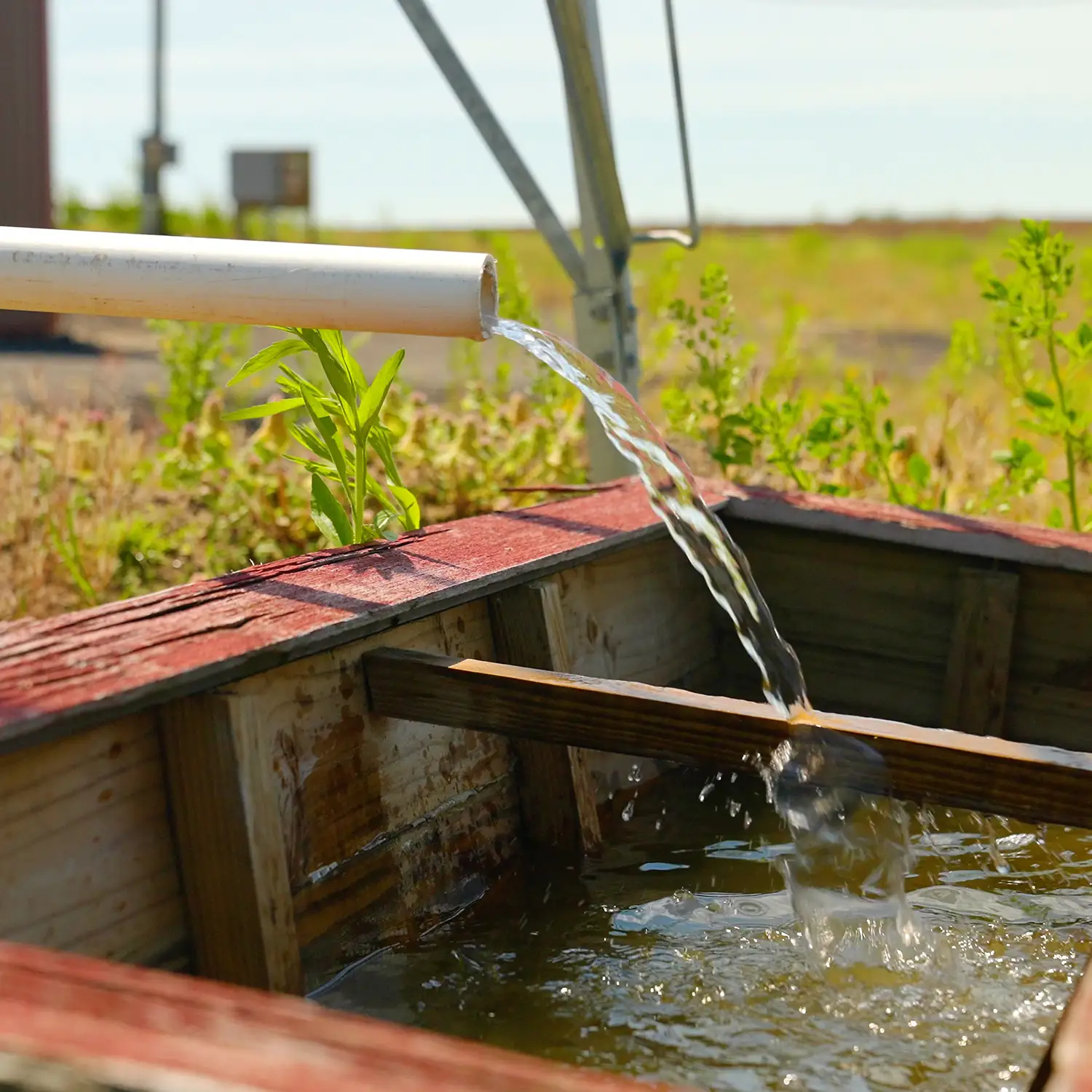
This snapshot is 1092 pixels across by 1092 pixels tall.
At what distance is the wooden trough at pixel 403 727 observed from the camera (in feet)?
4.68

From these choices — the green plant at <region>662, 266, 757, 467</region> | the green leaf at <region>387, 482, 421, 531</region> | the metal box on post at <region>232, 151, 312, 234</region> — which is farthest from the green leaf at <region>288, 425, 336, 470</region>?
the metal box on post at <region>232, 151, 312, 234</region>

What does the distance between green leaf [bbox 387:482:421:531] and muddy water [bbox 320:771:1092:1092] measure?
2.13 feet

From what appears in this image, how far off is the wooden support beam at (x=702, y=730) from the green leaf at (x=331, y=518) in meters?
0.58

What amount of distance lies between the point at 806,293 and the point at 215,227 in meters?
7.00

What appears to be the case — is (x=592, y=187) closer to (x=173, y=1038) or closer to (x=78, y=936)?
(x=78, y=936)

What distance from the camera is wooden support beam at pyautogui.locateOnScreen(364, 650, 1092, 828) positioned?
1561 millimetres

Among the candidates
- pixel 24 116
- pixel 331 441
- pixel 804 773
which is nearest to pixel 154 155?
pixel 24 116

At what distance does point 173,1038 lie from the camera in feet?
2.66

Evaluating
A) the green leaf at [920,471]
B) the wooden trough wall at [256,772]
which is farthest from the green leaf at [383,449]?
the green leaf at [920,471]

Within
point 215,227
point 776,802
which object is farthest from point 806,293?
point 776,802

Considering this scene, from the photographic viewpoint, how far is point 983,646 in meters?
2.51

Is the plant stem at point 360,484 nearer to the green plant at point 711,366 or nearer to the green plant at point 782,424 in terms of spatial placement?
the green plant at point 782,424

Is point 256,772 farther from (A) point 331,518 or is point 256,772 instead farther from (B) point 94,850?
(A) point 331,518

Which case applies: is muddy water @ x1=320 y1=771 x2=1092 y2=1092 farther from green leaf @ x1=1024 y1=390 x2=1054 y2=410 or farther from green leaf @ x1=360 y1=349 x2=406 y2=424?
green leaf @ x1=1024 y1=390 x2=1054 y2=410
